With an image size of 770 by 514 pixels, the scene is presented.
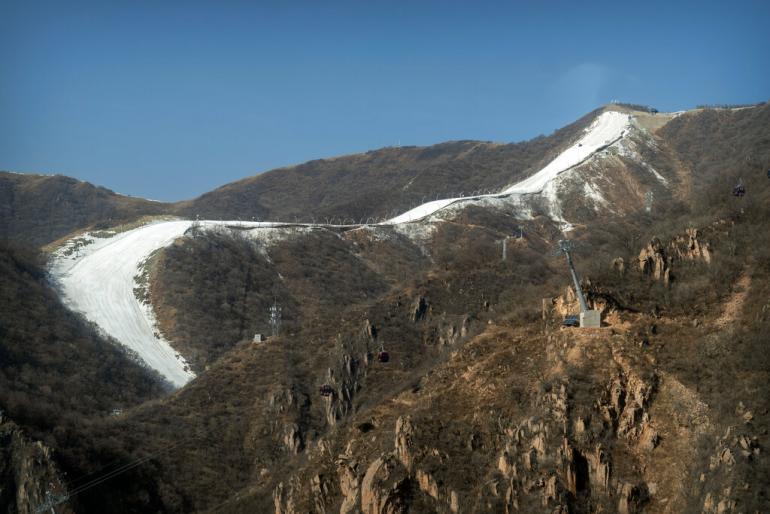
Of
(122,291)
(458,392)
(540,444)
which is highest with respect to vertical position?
(122,291)

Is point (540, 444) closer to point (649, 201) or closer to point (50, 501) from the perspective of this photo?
point (50, 501)

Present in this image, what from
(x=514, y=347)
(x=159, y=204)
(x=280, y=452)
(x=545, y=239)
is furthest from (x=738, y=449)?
(x=159, y=204)

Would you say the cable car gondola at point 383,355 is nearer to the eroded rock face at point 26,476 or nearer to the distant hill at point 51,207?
the eroded rock face at point 26,476

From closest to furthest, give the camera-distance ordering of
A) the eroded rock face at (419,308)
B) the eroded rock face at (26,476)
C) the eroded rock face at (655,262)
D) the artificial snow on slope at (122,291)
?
the eroded rock face at (655,262)
the eroded rock face at (26,476)
the eroded rock face at (419,308)
the artificial snow on slope at (122,291)

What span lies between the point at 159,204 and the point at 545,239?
112915mm

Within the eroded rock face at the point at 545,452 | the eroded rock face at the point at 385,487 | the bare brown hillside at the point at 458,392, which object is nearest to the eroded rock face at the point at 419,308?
the bare brown hillside at the point at 458,392

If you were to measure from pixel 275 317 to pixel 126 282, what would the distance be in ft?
66.0

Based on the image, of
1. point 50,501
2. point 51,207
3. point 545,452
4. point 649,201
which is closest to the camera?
point 545,452

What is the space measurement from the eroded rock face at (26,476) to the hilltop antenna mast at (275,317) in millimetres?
28772

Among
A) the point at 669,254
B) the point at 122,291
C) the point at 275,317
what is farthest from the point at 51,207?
the point at 669,254

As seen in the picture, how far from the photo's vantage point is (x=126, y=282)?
93562 millimetres

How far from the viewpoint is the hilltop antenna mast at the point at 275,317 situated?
76.1m

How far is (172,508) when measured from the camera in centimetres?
4934

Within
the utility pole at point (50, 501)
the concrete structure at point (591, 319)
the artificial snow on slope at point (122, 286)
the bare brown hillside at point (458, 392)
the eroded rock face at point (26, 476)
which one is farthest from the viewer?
the artificial snow on slope at point (122, 286)
